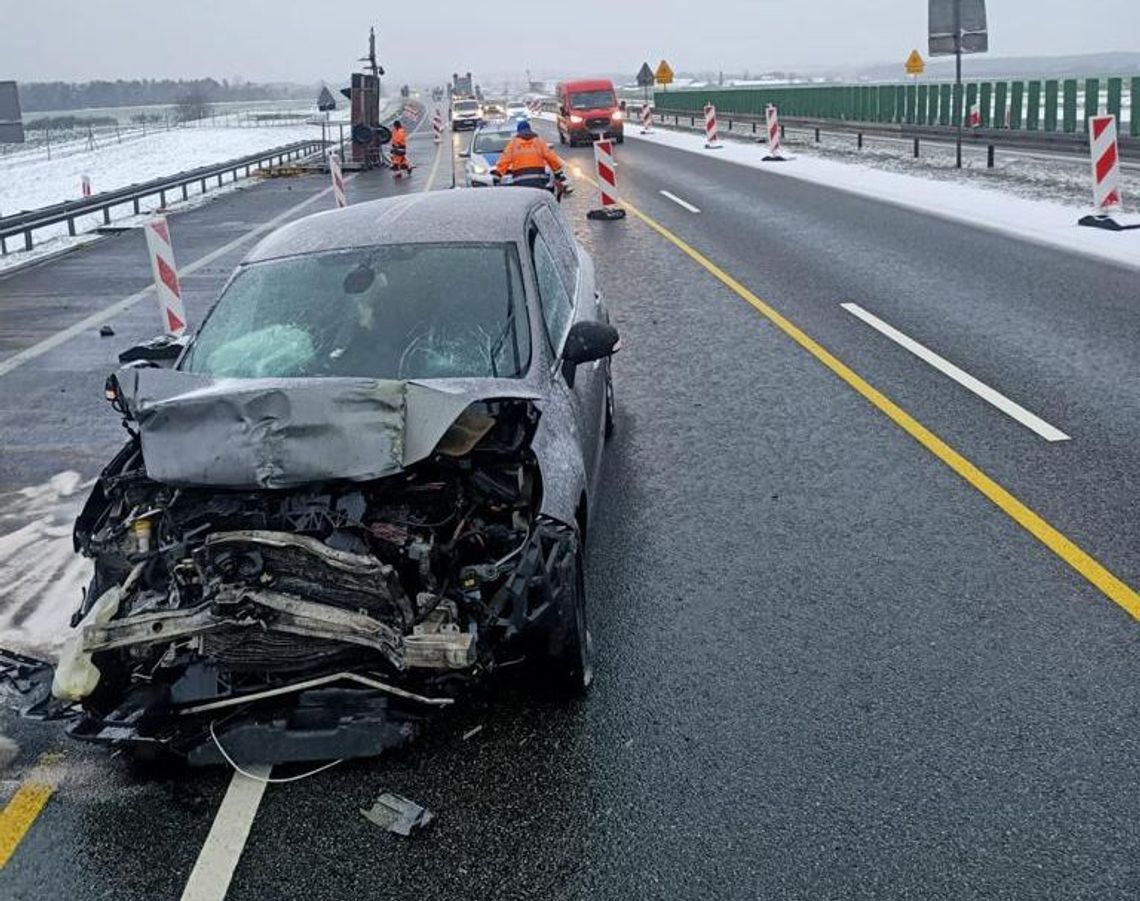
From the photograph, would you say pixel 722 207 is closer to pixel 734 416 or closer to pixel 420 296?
pixel 734 416

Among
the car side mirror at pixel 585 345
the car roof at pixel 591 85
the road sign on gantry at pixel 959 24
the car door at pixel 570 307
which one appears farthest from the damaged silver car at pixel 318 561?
the car roof at pixel 591 85

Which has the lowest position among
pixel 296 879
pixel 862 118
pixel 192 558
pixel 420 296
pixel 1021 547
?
pixel 296 879

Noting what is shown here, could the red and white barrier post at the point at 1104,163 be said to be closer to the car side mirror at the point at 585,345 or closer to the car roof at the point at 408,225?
the car roof at the point at 408,225

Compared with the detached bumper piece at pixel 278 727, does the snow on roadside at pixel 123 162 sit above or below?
above

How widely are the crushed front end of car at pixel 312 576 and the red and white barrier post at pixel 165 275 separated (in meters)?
6.70

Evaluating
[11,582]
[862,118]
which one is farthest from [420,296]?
[862,118]

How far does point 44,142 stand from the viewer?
81.2 m

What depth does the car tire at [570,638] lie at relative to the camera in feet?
11.8

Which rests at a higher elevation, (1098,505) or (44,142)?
(44,142)

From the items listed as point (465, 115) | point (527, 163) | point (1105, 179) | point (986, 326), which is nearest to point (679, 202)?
point (527, 163)

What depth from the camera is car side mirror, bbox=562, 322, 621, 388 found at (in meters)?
4.78

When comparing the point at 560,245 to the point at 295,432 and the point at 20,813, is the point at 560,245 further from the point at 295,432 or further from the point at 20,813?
the point at 20,813

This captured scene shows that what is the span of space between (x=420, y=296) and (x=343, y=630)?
190cm

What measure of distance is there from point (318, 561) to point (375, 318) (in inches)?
62.0
